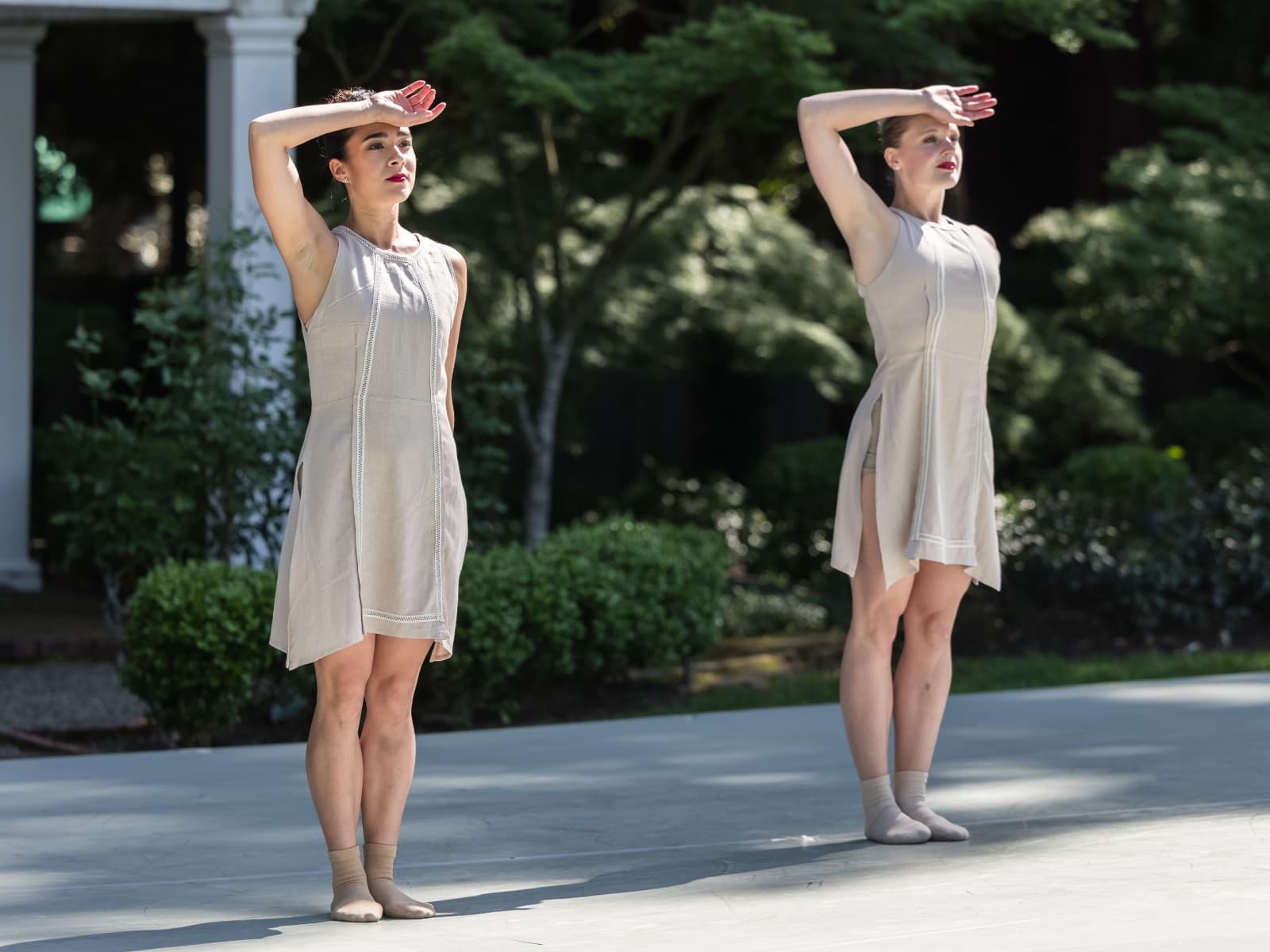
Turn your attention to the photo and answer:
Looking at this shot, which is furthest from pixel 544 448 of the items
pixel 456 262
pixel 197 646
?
pixel 456 262

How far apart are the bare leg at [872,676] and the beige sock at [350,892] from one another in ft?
4.48

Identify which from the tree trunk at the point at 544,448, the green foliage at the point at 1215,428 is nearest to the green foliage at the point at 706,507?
the tree trunk at the point at 544,448

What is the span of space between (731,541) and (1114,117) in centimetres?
659

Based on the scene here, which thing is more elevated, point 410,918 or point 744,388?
point 744,388

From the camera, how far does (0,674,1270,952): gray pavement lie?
12.7 feet

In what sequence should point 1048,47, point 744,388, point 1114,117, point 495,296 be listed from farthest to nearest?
point 1048,47, point 1114,117, point 744,388, point 495,296

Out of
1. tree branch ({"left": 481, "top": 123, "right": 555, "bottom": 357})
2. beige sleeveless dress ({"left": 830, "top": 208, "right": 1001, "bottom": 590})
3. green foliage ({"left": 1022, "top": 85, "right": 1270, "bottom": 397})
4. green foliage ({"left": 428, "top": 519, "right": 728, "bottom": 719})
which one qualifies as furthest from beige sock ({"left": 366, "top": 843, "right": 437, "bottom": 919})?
green foliage ({"left": 1022, "top": 85, "right": 1270, "bottom": 397})

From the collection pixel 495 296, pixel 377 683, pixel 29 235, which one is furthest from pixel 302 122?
pixel 29 235

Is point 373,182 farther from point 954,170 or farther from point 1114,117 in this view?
point 1114,117

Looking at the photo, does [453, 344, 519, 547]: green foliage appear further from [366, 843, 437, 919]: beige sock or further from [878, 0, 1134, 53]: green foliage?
[366, 843, 437, 919]: beige sock

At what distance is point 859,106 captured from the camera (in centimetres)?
455

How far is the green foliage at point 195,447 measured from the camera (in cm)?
782

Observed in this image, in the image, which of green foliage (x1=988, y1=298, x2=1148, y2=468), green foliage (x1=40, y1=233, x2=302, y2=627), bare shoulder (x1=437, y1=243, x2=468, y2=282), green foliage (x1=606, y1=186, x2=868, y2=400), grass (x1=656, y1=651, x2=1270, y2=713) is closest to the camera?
bare shoulder (x1=437, y1=243, x2=468, y2=282)

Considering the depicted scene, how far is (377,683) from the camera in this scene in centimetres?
413
